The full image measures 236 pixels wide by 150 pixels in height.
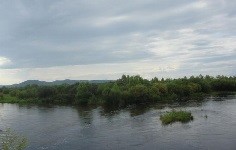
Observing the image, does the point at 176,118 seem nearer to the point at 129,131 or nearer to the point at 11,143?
the point at 129,131

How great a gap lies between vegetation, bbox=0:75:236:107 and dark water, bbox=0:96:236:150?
63.1 ft

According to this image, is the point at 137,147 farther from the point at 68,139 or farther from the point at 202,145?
the point at 68,139

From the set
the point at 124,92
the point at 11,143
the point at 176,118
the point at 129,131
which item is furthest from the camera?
the point at 124,92

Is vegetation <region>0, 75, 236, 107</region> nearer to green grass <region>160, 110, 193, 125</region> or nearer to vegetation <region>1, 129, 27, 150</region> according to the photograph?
green grass <region>160, 110, 193, 125</region>

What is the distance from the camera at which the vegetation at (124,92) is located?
7488cm

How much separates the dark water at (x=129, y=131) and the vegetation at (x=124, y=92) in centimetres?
1923

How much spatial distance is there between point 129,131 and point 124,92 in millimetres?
34161

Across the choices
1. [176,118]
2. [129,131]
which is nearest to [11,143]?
[129,131]

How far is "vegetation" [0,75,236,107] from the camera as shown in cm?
7488

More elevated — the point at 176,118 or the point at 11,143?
the point at 11,143

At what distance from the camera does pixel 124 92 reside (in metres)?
74.7

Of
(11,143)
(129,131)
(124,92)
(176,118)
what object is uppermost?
(124,92)

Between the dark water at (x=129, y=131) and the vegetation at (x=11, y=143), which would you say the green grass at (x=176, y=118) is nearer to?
the dark water at (x=129, y=131)

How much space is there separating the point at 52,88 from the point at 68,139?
185ft
